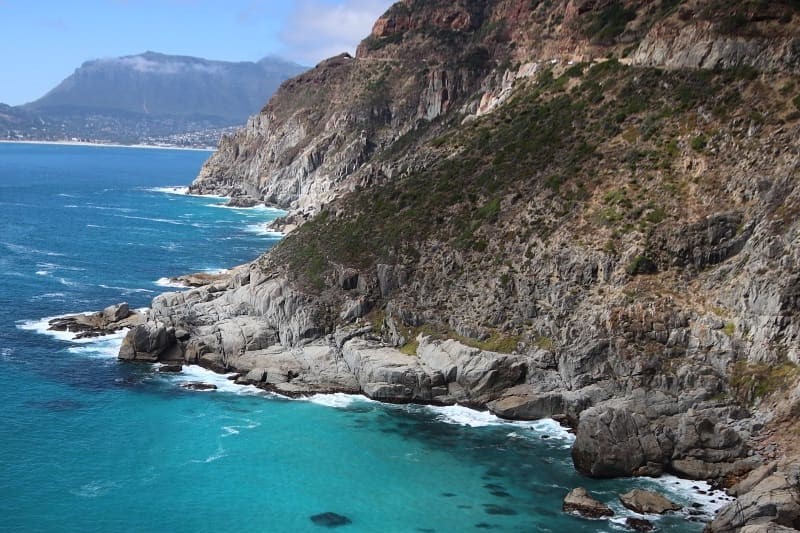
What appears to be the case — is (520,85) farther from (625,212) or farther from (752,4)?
(625,212)

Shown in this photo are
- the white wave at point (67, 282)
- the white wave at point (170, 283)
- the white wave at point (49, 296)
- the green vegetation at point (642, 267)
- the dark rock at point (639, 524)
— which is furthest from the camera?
the white wave at point (170, 283)

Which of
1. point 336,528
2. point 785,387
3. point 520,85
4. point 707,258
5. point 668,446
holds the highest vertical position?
point 520,85

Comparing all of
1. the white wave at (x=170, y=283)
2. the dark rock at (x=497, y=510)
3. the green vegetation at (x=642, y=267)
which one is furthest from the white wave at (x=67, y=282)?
the dark rock at (x=497, y=510)

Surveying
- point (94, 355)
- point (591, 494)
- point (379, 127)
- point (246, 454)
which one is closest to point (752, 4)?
point (591, 494)

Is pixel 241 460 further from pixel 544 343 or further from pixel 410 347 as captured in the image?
pixel 544 343

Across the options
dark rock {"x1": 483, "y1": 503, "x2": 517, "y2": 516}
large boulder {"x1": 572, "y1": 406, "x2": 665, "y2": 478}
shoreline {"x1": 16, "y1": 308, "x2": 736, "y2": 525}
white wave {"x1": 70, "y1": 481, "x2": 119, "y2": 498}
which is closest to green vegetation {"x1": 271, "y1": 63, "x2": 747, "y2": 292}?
shoreline {"x1": 16, "y1": 308, "x2": 736, "y2": 525}

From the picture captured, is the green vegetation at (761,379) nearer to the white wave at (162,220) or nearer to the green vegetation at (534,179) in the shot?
the green vegetation at (534,179)
